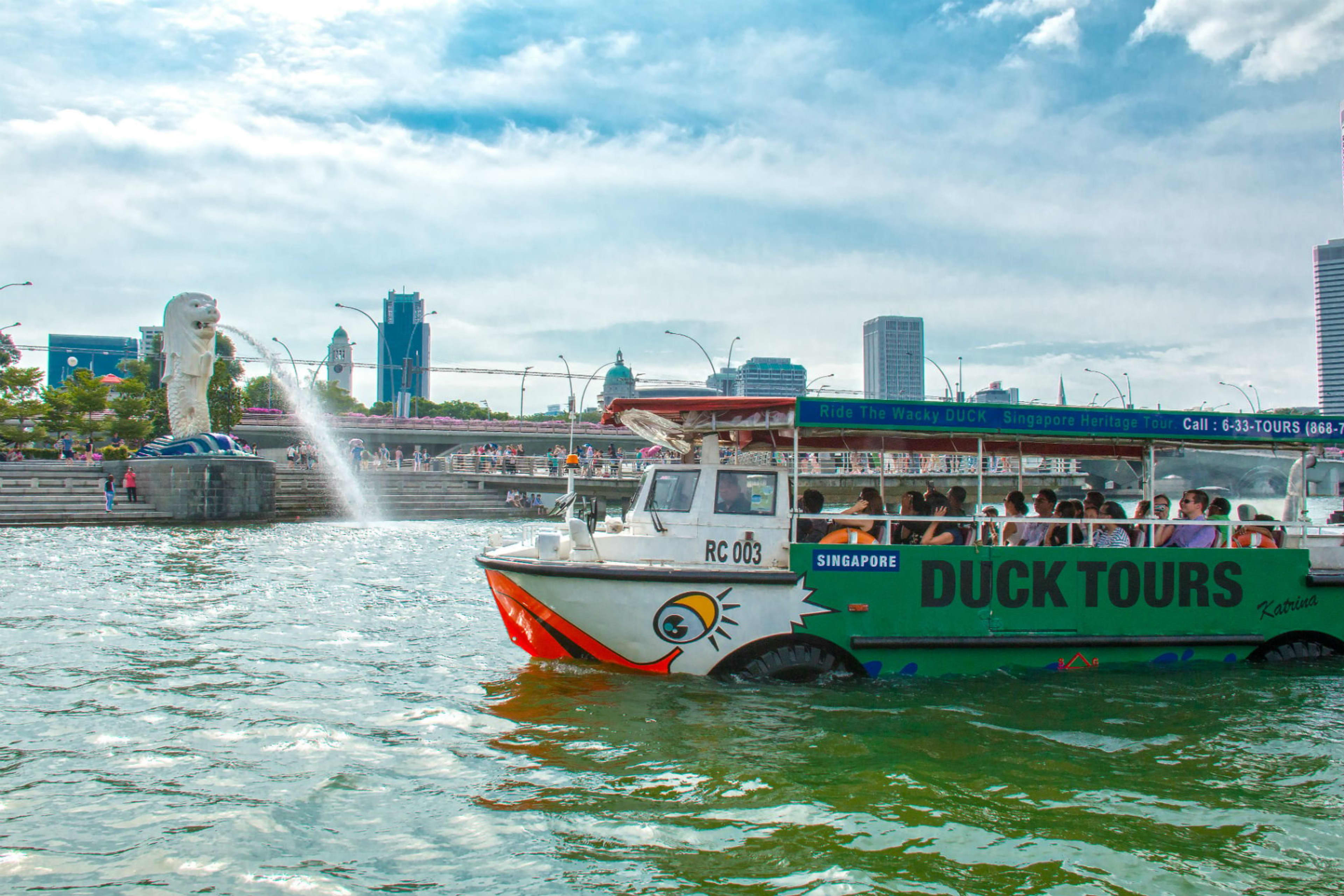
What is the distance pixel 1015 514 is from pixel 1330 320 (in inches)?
7803

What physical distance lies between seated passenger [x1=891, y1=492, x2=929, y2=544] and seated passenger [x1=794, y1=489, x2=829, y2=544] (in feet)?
2.52

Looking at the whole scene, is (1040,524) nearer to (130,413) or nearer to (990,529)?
(990,529)

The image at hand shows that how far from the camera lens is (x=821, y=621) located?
8062 mm

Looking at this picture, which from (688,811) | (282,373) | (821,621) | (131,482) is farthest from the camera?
(282,373)

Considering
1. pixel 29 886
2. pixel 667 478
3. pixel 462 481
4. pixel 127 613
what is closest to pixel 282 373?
pixel 462 481

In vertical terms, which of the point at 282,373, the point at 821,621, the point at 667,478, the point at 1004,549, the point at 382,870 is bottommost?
the point at 382,870

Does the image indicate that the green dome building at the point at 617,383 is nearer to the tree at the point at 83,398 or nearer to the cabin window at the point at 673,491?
the tree at the point at 83,398

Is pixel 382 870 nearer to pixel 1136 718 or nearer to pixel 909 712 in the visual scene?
pixel 909 712

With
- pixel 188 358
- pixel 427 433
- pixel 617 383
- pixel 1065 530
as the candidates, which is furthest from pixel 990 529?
pixel 617 383

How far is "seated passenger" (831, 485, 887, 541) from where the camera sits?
8.69m

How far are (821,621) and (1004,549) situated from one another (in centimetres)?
179

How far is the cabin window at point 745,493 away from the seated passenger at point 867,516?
670 millimetres

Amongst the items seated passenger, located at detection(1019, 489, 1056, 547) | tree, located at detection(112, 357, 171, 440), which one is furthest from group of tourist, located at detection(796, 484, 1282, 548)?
tree, located at detection(112, 357, 171, 440)

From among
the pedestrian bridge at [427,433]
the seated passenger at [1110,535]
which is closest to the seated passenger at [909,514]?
the seated passenger at [1110,535]
